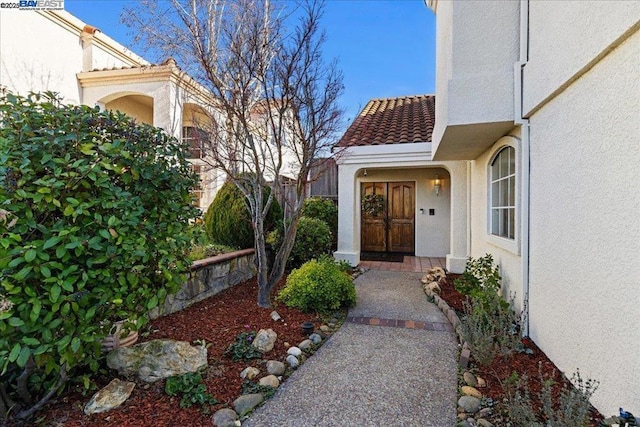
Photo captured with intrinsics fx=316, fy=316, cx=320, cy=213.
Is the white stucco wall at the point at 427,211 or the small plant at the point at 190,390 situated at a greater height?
the white stucco wall at the point at 427,211

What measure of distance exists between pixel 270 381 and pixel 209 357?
2.57 ft

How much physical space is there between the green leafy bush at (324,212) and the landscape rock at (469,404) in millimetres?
6489

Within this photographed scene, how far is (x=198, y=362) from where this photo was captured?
3078mm

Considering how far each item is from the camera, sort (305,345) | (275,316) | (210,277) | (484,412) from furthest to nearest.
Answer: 1. (210,277)
2. (275,316)
3. (305,345)
4. (484,412)

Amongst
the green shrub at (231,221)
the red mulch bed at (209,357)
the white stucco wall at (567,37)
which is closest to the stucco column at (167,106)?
the green shrub at (231,221)

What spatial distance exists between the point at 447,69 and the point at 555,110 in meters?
1.80

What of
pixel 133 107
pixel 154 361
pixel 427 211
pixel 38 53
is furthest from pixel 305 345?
pixel 133 107

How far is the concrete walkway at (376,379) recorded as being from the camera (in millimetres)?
2615

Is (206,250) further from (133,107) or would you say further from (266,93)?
(133,107)

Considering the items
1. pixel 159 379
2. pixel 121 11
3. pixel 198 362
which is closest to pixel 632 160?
pixel 198 362

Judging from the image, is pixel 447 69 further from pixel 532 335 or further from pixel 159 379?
pixel 159 379

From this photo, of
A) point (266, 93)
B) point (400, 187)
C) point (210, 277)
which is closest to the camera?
point (266, 93)

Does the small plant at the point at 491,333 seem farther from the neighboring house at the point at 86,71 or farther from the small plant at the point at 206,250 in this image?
the neighboring house at the point at 86,71

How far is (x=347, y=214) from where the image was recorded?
8508 mm
